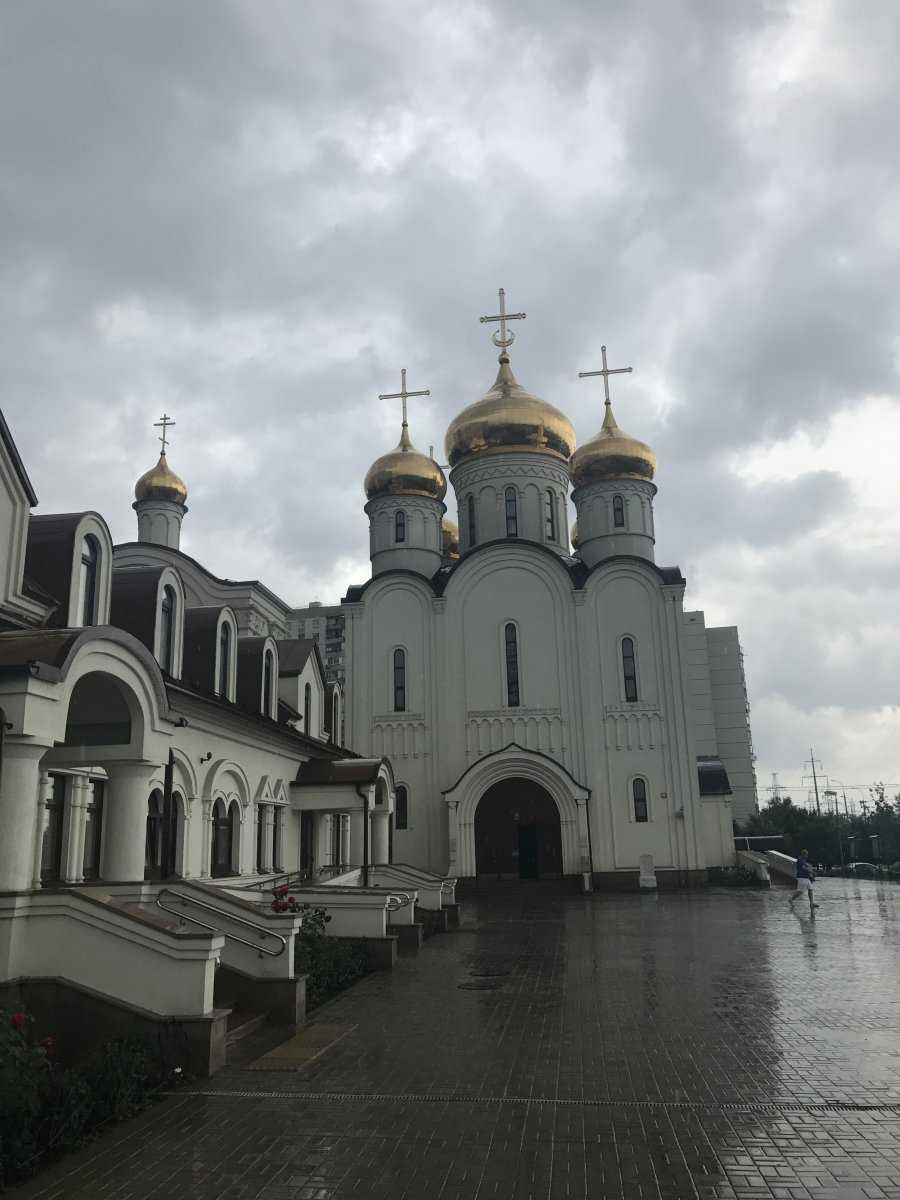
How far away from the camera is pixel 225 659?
57.0 ft

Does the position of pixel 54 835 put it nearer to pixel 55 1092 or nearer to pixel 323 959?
pixel 323 959

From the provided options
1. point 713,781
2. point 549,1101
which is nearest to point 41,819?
point 549,1101

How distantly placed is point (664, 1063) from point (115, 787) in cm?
596

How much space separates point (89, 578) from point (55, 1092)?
753 cm

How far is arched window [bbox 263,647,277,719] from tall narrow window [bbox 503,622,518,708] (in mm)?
13498

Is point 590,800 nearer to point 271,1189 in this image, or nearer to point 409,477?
point 409,477

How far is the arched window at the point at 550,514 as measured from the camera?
120 feet

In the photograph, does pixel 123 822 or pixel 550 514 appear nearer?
pixel 123 822

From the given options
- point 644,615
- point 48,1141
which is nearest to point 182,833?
point 48,1141

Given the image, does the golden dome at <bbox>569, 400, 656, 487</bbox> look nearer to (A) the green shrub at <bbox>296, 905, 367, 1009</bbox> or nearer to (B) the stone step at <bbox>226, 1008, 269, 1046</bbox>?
(A) the green shrub at <bbox>296, 905, 367, 1009</bbox>

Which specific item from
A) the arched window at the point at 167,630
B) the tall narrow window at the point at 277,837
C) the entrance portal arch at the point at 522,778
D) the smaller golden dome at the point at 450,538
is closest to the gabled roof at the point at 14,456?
the arched window at the point at 167,630

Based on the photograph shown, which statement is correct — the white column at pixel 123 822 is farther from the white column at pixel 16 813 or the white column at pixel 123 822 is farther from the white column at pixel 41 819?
the white column at pixel 16 813

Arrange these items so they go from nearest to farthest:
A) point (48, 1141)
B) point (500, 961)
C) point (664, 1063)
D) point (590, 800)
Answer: point (48, 1141) < point (664, 1063) < point (500, 961) < point (590, 800)

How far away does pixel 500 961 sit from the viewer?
14102 mm
